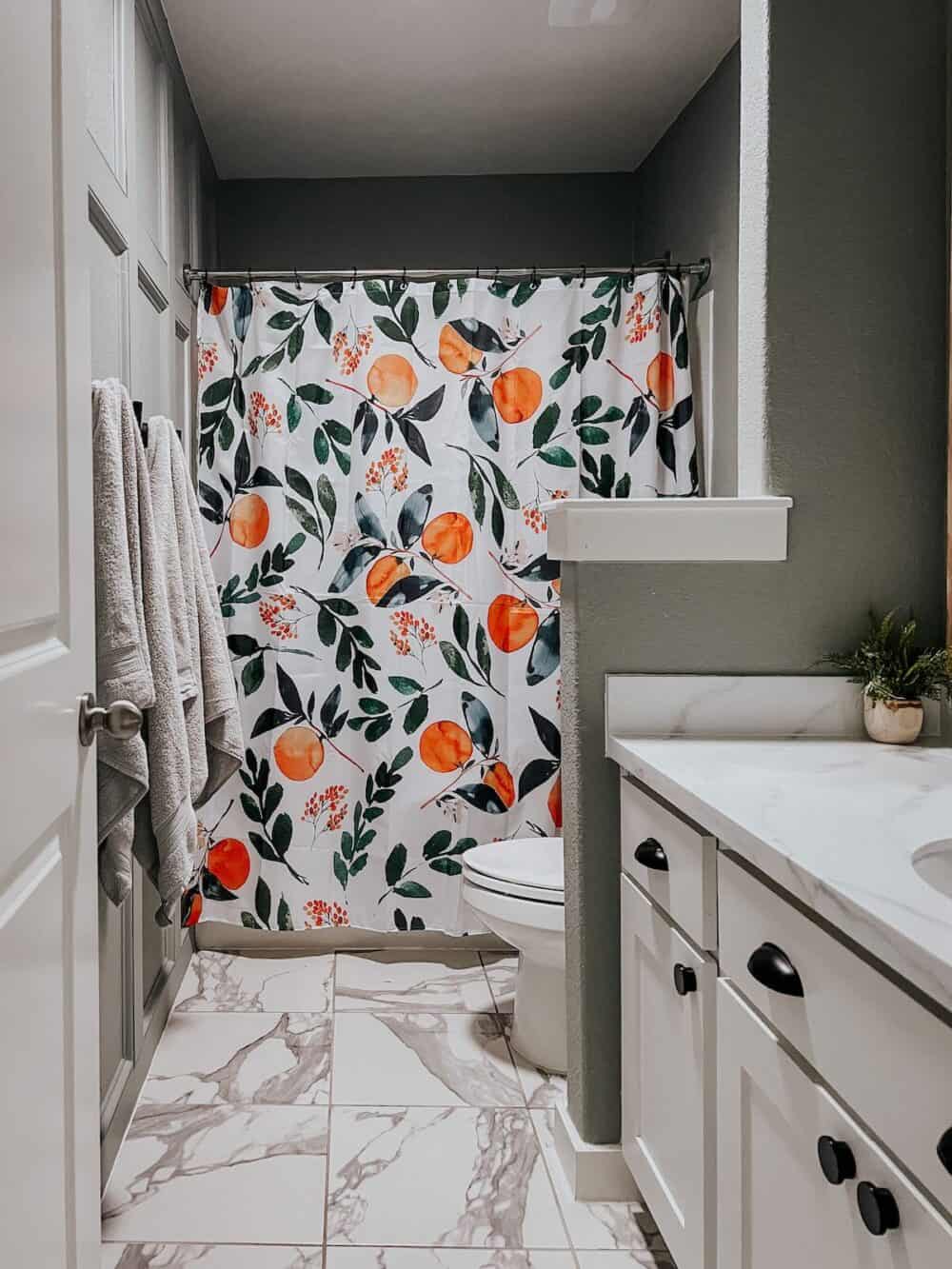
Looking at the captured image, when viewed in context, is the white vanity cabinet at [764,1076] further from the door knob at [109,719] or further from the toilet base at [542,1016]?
the door knob at [109,719]

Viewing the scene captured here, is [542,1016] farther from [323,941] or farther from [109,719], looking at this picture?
[109,719]

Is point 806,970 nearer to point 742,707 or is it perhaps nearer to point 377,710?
point 742,707

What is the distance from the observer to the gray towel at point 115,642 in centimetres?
157

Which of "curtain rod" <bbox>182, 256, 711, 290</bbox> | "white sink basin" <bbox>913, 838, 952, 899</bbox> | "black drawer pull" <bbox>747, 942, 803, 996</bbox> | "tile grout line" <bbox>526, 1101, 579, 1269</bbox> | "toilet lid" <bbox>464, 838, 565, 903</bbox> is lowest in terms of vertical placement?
"tile grout line" <bbox>526, 1101, 579, 1269</bbox>

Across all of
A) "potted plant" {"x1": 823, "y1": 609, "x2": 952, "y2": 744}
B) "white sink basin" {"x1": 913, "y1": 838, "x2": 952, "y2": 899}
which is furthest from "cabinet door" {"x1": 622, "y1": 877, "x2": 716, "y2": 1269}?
"potted plant" {"x1": 823, "y1": 609, "x2": 952, "y2": 744}

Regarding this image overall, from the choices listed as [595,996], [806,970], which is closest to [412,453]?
[595,996]

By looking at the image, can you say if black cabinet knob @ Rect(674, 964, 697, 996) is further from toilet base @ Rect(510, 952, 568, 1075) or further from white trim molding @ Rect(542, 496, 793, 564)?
toilet base @ Rect(510, 952, 568, 1075)

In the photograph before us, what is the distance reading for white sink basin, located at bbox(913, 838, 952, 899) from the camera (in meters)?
1.05

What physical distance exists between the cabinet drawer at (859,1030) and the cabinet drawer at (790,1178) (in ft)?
0.09

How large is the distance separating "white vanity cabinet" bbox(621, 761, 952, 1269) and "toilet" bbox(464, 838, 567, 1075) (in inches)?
20.6

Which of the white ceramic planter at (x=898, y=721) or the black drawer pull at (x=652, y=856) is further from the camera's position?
the white ceramic planter at (x=898, y=721)

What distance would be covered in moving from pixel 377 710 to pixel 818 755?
1.63 m

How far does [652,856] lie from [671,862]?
6cm

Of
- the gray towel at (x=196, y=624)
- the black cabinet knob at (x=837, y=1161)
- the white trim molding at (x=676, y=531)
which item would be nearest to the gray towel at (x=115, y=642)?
the gray towel at (x=196, y=624)
